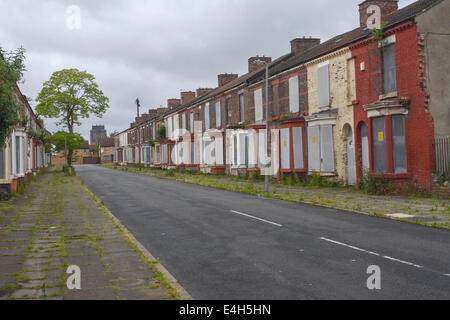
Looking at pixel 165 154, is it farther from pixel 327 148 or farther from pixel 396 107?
pixel 396 107

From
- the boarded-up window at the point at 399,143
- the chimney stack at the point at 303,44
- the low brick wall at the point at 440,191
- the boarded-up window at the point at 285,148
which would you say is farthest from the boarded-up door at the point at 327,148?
the chimney stack at the point at 303,44

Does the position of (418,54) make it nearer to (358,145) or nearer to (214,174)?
(358,145)

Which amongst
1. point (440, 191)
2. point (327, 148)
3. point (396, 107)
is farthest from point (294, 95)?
point (440, 191)

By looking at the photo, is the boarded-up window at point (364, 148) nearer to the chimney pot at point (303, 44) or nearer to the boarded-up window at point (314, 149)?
the boarded-up window at point (314, 149)

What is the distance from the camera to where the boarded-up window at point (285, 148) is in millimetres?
25031

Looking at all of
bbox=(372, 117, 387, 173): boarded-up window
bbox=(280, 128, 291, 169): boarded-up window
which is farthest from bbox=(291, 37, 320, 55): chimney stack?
bbox=(372, 117, 387, 173): boarded-up window

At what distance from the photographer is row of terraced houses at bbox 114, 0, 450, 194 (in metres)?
16.8

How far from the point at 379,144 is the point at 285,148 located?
7548mm

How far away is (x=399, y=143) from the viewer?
17.7 meters

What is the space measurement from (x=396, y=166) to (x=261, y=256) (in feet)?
39.9

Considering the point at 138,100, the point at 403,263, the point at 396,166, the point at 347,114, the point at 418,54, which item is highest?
the point at 138,100

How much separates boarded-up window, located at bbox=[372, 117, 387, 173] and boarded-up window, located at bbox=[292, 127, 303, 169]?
19.2ft

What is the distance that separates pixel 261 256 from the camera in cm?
776

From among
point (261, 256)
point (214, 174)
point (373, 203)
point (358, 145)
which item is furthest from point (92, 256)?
point (214, 174)
